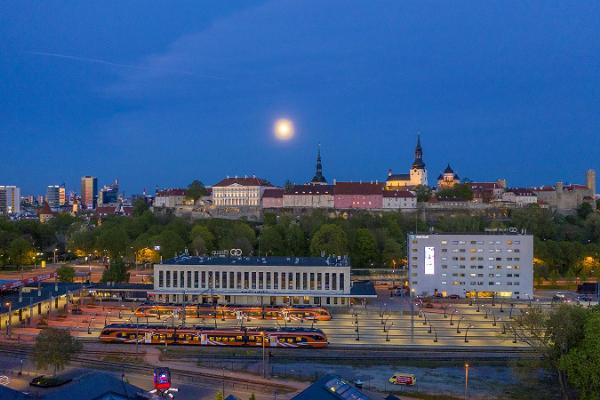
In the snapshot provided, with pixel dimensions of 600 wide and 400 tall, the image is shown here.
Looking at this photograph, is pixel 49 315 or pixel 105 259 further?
pixel 105 259

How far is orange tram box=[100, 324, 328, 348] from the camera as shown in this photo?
23.9 m

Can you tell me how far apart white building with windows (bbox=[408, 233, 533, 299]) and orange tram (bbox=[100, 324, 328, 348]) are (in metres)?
15.9

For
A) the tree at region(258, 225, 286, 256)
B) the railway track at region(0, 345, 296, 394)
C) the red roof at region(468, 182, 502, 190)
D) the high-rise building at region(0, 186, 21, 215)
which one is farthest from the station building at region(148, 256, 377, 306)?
the high-rise building at region(0, 186, 21, 215)

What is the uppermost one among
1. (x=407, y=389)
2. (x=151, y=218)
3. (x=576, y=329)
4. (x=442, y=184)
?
(x=442, y=184)

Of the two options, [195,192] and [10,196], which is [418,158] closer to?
[195,192]

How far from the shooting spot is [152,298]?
113 ft

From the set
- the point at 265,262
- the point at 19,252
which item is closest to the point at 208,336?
the point at 265,262

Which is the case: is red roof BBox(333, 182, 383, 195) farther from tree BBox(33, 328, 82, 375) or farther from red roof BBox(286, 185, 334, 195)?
tree BBox(33, 328, 82, 375)

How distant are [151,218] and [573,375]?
5658cm

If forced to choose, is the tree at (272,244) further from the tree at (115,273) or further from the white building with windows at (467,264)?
the white building with windows at (467,264)

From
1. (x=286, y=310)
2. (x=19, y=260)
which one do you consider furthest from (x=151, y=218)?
(x=286, y=310)

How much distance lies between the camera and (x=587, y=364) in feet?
53.6

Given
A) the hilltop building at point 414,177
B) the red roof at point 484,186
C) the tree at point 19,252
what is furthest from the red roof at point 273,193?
the tree at point 19,252

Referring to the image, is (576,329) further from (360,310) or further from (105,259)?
(105,259)
